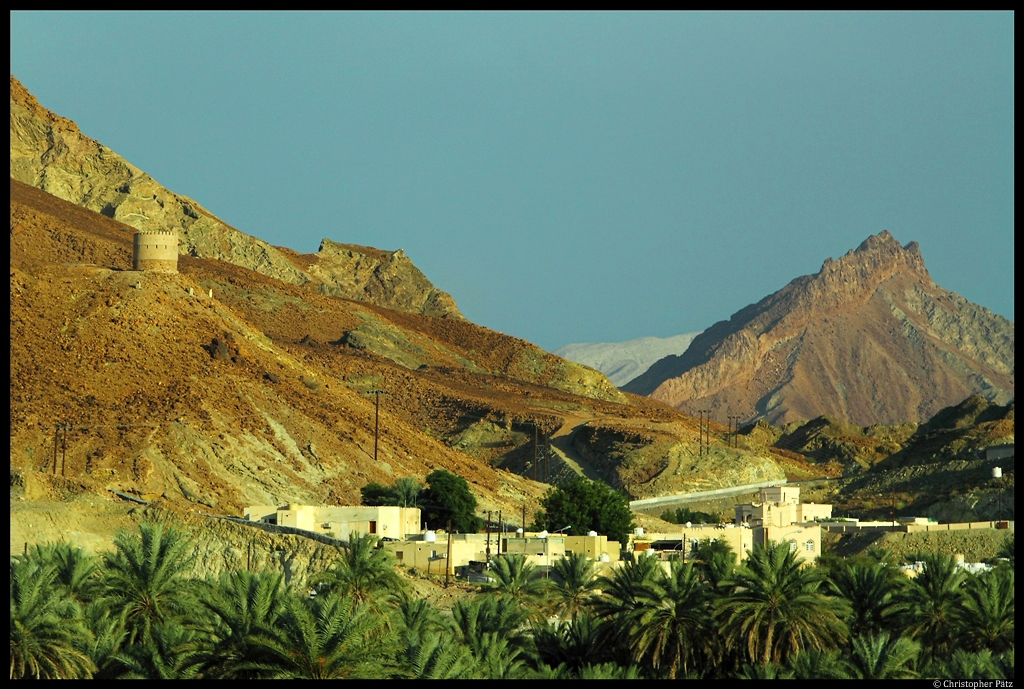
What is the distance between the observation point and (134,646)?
3688 centimetres

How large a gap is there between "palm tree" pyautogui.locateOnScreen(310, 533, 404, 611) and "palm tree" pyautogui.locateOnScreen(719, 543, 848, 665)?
883 centimetres

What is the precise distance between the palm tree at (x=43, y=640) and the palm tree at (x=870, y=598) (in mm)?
18301

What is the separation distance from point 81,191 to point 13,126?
881 centimetres

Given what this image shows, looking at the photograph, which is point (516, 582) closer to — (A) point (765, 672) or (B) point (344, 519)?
(A) point (765, 672)

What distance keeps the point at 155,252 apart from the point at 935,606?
70.2m

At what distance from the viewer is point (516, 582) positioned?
4847cm

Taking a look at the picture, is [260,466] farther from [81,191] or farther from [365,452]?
[81,191]

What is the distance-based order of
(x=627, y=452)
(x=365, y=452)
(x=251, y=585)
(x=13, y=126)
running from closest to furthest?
(x=251, y=585)
(x=365, y=452)
(x=627, y=452)
(x=13, y=126)

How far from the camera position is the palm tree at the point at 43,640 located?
34531 millimetres

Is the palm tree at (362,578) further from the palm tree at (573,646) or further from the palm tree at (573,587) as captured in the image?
the palm tree at (573,587)

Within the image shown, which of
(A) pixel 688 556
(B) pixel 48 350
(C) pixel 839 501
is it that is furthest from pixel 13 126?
(A) pixel 688 556

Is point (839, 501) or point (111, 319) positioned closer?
point (111, 319)

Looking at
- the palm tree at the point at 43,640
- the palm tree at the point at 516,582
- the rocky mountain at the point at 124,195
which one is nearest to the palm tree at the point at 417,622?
the palm tree at the point at 43,640

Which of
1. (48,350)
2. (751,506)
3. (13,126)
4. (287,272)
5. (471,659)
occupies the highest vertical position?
(13,126)
